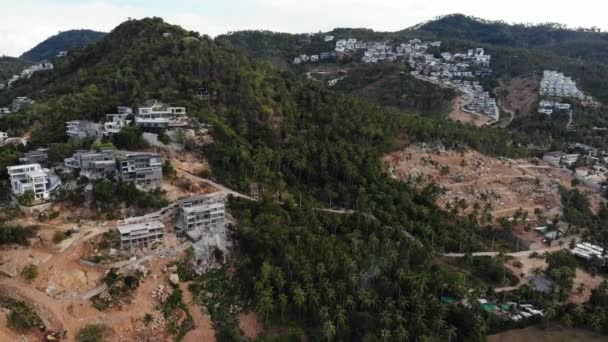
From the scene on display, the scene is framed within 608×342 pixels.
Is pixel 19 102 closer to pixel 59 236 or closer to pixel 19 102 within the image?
pixel 19 102

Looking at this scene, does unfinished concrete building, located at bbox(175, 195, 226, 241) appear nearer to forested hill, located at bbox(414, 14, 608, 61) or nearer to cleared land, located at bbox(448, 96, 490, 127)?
cleared land, located at bbox(448, 96, 490, 127)

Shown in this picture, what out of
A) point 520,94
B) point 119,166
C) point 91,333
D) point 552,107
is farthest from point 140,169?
point 520,94

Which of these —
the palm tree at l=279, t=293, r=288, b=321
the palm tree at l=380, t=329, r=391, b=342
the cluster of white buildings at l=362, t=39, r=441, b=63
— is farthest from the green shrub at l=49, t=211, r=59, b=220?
the cluster of white buildings at l=362, t=39, r=441, b=63

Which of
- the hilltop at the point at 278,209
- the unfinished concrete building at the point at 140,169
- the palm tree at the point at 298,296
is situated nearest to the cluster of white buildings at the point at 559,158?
the hilltop at the point at 278,209

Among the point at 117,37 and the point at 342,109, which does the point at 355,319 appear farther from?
the point at 117,37

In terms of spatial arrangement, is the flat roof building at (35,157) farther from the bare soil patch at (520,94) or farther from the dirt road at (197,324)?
the bare soil patch at (520,94)
